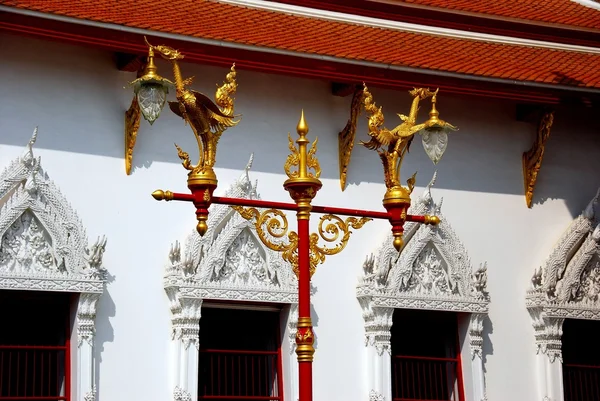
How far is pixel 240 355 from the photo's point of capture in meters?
10.8

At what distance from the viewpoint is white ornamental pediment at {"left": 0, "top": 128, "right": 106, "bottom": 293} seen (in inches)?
388

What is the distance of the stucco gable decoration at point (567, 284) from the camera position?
11.9 meters

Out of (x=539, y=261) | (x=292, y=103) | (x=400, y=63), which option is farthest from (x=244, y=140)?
(x=539, y=261)

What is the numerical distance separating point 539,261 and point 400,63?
2.32 meters

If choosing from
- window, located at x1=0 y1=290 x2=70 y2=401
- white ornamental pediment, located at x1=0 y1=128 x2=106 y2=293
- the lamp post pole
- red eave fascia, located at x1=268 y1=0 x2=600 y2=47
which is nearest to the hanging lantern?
the lamp post pole

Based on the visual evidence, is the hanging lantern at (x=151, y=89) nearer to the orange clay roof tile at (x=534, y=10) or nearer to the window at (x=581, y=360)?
the orange clay roof tile at (x=534, y=10)

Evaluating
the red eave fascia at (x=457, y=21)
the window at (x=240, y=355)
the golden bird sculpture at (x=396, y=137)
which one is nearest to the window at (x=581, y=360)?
the red eave fascia at (x=457, y=21)

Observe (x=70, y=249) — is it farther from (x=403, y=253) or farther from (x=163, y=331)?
(x=403, y=253)

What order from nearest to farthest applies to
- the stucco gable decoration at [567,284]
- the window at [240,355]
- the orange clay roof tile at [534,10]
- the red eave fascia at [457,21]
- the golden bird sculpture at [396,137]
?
the golden bird sculpture at [396,137] → the window at [240,355] → the stucco gable decoration at [567,284] → the red eave fascia at [457,21] → the orange clay roof tile at [534,10]

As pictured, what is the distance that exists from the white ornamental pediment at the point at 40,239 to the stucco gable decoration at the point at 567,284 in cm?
400

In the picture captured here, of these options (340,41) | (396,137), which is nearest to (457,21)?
(340,41)

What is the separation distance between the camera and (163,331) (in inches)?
409

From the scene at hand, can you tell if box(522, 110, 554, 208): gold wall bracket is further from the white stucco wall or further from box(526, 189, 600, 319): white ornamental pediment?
box(526, 189, 600, 319): white ornamental pediment

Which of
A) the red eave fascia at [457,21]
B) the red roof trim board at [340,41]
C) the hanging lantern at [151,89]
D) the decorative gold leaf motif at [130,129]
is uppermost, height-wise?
the red eave fascia at [457,21]
